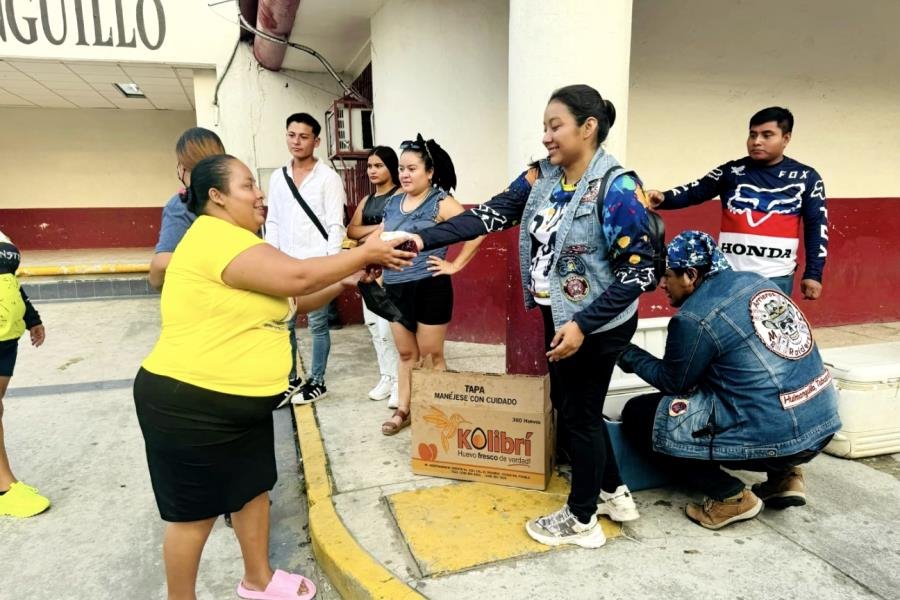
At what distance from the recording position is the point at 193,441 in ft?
6.34

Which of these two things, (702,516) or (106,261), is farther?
(106,261)

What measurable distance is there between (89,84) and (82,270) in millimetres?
3380

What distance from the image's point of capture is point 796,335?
241 centimetres

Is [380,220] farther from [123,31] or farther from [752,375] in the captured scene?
[123,31]

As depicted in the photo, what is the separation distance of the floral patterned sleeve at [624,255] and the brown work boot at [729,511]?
3.59ft

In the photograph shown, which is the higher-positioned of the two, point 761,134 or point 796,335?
point 761,134

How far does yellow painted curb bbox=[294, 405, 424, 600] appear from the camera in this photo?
7.21 feet

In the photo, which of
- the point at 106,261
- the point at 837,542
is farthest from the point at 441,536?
the point at 106,261

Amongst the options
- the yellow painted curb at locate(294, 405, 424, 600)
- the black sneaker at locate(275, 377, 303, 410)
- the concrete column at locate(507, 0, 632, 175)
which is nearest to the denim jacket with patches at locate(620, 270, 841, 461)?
the concrete column at locate(507, 0, 632, 175)

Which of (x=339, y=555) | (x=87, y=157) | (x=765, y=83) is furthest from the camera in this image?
(x=87, y=157)

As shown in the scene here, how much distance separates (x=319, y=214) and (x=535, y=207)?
197cm

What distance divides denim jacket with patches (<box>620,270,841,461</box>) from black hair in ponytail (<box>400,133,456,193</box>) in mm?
1657

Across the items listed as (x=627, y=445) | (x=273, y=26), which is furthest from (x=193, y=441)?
(x=273, y=26)

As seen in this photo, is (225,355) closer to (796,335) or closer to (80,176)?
(796,335)
